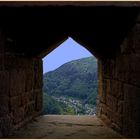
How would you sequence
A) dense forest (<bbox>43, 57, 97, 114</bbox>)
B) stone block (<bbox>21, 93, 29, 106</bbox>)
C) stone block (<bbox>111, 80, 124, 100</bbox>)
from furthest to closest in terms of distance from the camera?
dense forest (<bbox>43, 57, 97, 114</bbox>), stone block (<bbox>21, 93, 29, 106</bbox>), stone block (<bbox>111, 80, 124, 100</bbox>)

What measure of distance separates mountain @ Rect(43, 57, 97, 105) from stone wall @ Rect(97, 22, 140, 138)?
7586mm

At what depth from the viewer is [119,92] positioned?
19.5 ft

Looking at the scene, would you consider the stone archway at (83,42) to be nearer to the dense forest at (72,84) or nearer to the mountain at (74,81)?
the dense forest at (72,84)

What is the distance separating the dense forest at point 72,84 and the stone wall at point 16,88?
5.67 meters

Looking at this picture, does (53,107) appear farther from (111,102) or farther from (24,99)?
(111,102)

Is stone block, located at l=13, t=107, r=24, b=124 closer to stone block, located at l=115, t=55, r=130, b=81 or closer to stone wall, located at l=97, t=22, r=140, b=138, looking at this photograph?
stone wall, located at l=97, t=22, r=140, b=138

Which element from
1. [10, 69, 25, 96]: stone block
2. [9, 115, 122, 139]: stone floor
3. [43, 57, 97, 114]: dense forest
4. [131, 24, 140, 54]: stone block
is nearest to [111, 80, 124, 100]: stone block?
[9, 115, 122, 139]: stone floor

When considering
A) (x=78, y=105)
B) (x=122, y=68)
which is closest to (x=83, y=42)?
(x=122, y=68)

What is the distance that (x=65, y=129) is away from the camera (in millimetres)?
6570

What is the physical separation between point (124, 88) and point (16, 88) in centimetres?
164

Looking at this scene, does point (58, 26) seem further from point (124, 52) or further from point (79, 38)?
point (124, 52)

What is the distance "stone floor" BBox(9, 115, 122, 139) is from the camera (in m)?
5.88

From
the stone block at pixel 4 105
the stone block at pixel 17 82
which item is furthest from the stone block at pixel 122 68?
the stone block at pixel 4 105

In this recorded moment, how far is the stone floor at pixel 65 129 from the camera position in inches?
231
